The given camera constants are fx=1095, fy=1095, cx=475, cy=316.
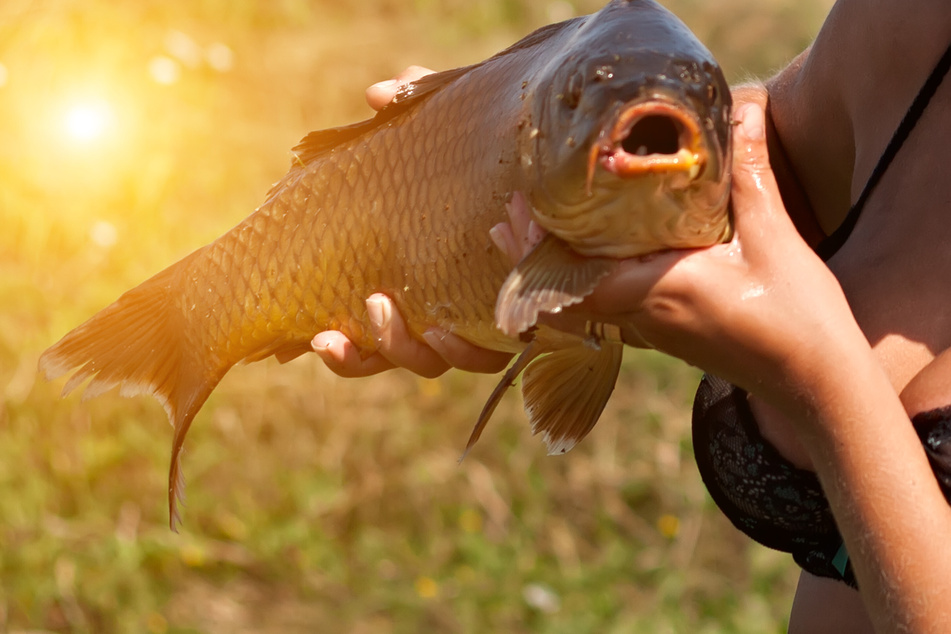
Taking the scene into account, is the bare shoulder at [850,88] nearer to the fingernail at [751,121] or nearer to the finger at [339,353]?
the fingernail at [751,121]

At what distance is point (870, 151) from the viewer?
166cm

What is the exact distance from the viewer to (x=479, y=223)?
1.80 metres

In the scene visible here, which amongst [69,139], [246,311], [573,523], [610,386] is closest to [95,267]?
[69,139]

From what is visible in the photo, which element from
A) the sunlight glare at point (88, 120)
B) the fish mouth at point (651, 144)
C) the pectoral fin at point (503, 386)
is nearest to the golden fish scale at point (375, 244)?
the pectoral fin at point (503, 386)

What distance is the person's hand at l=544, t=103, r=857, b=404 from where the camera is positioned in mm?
1349

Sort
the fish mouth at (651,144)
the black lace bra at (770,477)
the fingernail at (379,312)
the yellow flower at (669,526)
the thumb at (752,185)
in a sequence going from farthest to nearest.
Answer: the yellow flower at (669,526), the fingernail at (379,312), the black lace bra at (770,477), the thumb at (752,185), the fish mouth at (651,144)

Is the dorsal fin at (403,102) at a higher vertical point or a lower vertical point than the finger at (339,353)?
higher

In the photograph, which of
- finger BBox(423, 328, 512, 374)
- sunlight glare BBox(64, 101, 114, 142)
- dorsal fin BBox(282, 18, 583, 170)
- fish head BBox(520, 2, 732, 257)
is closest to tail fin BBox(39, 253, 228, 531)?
dorsal fin BBox(282, 18, 583, 170)

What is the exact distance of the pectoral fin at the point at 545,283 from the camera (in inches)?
56.3

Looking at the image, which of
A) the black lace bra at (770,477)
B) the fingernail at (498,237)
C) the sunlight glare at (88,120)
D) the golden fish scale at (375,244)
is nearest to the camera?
the black lace bra at (770,477)

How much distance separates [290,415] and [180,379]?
80.3 inches

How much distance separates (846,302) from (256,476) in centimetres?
300

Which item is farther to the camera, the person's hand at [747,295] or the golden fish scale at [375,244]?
the golden fish scale at [375,244]

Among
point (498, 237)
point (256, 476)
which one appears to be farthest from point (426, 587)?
point (498, 237)
